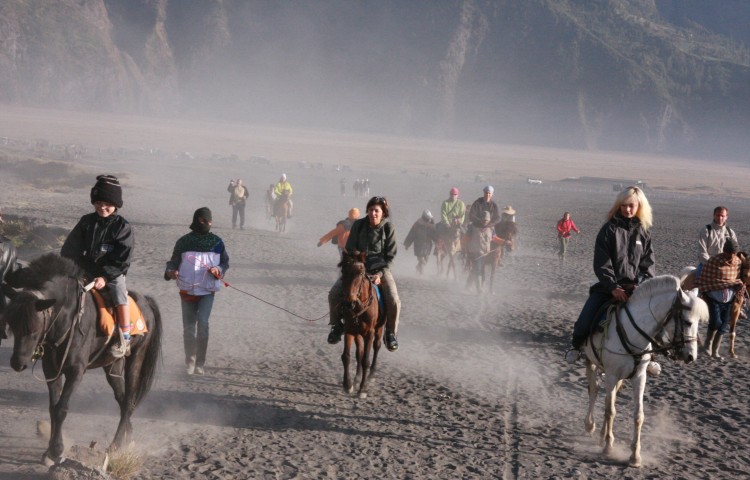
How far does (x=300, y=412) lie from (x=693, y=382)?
232 inches

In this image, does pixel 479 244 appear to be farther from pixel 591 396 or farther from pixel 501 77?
pixel 501 77

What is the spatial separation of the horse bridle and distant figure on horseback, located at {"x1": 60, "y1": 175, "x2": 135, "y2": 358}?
500 cm

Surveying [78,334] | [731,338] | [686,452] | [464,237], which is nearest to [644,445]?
[686,452]

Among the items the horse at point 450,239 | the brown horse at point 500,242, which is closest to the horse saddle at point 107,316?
the brown horse at point 500,242

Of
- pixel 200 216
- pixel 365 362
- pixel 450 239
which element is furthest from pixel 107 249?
pixel 450 239

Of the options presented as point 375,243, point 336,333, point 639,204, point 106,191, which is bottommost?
point 336,333

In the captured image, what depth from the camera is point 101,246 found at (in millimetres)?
7141

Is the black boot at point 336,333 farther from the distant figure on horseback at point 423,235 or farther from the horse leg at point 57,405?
the distant figure on horseback at point 423,235

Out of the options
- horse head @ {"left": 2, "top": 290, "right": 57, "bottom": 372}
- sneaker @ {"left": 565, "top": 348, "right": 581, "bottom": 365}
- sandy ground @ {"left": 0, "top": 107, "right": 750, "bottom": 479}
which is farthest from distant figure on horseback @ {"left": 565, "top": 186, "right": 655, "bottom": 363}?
horse head @ {"left": 2, "top": 290, "right": 57, "bottom": 372}

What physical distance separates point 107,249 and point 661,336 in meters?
5.52

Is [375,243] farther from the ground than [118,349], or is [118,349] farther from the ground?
[375,243]

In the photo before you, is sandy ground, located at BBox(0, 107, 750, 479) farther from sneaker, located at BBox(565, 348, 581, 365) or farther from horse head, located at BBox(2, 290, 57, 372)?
horse head, located at BBox(2, 290, 57, 372)

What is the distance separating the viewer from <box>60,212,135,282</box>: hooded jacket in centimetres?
714

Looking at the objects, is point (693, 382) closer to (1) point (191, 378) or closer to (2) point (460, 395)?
(2) point (460, 395)
